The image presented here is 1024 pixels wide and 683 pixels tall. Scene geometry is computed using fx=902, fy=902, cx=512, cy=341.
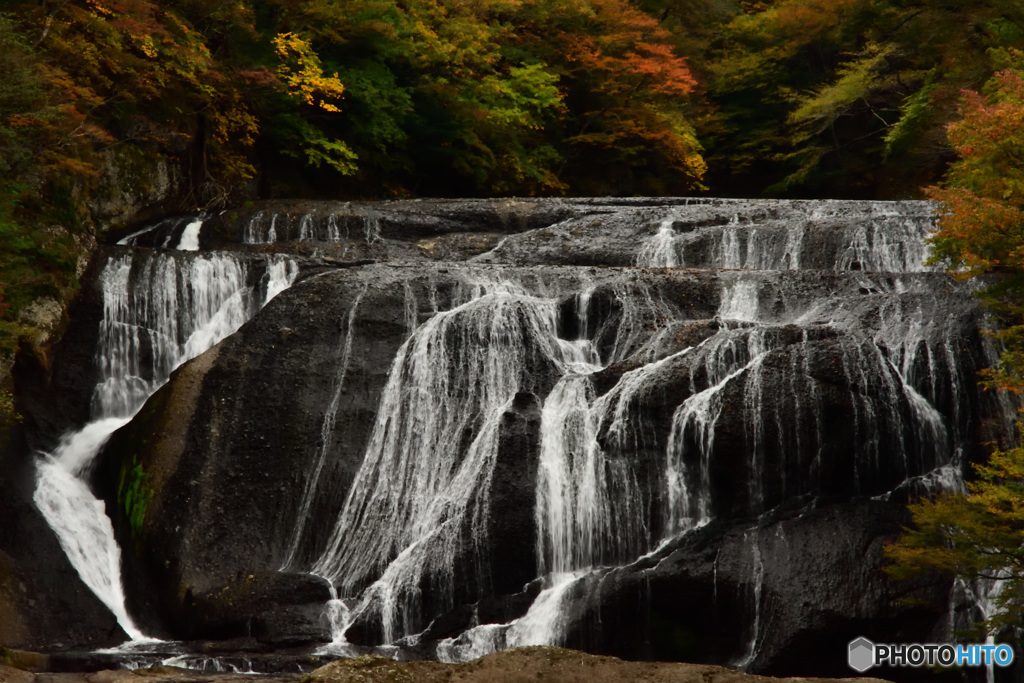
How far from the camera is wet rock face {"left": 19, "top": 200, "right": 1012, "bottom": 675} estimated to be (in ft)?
35.3

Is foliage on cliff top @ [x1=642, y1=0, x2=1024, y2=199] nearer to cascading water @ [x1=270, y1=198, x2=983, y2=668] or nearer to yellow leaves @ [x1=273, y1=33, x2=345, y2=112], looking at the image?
cascading water @ [x1=270, y1=198, x2=983, y2=668]

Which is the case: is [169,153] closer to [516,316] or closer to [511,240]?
Result: [511,240]

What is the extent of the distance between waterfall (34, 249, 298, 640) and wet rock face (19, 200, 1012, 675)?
0.47 meters

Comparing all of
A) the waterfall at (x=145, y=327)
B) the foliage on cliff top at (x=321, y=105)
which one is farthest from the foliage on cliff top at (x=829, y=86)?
the waterfall at (x=145, y=327)

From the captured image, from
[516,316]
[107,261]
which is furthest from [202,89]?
[516,316]

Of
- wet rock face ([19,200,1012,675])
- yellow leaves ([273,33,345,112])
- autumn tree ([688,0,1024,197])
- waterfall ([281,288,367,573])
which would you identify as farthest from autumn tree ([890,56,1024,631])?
yellow leaves ([273,33,345,112])

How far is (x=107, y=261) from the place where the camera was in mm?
15195

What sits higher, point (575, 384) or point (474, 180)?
point (474, 180)

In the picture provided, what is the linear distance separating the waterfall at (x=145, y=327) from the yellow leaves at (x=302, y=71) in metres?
6.21

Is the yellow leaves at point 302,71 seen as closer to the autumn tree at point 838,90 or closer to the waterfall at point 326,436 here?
the waterfall at point 326,436

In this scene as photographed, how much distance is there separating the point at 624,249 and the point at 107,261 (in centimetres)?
928

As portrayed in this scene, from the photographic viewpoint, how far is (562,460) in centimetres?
1209

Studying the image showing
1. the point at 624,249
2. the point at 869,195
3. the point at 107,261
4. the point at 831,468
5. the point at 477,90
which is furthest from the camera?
the point at 869,195

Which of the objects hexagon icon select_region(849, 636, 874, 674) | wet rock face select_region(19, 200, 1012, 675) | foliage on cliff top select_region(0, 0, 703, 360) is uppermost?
foliage on cliff top select_region(0, 0, 703, 360)
